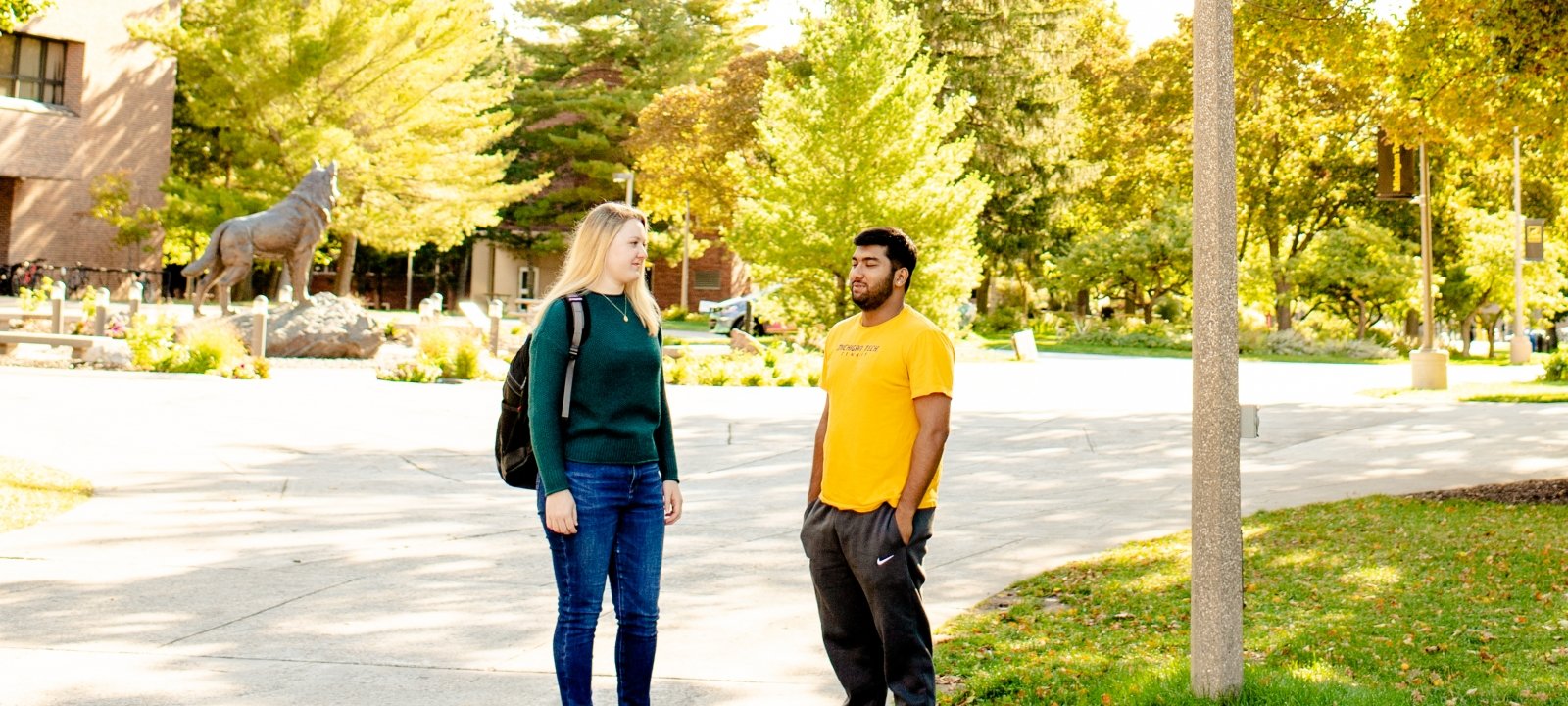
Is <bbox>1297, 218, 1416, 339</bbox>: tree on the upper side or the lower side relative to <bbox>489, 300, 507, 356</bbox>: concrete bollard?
upper

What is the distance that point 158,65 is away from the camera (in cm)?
4150

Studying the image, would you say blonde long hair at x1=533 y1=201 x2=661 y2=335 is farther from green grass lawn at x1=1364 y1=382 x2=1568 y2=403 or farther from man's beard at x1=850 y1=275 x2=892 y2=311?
green grass lawn at x1=1364 y1=382 x2=1568 y2=403

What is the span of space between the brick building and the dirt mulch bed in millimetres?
36661

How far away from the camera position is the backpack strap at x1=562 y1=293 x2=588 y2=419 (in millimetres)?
4312

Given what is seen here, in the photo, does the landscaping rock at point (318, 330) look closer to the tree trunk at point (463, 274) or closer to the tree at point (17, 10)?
the tree at point (17, 10)

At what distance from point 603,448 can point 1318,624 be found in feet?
11.5

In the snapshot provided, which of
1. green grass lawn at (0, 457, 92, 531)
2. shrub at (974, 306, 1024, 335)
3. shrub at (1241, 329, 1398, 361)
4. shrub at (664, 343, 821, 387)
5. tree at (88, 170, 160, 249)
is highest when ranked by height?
tree at (88, 170, 160, 249)

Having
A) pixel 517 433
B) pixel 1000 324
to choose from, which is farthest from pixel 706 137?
pixel 517 433

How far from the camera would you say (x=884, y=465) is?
4508mm

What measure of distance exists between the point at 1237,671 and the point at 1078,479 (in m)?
6.89

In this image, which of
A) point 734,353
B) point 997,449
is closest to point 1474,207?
point 734,353

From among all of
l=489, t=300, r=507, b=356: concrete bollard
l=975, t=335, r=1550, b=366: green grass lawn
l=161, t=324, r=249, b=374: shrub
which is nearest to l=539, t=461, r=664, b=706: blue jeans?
l=161, t=324, r=249, b=374: shrub

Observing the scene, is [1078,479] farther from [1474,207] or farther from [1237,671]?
[1474,207]

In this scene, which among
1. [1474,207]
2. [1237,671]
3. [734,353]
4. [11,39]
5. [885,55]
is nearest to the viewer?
[1237,671]
